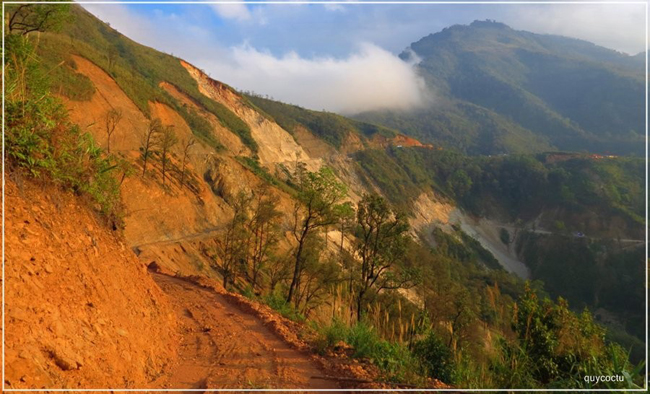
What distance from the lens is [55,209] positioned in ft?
16.3

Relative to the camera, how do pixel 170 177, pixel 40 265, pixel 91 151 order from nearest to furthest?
1. pixel 40 265
2. pixel 91 151
3. pixel 170 177

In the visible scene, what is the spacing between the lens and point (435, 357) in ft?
23.2

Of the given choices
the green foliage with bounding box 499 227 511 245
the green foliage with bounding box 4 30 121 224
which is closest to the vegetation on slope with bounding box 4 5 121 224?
the green foliage with bounding box 4 30 121 224

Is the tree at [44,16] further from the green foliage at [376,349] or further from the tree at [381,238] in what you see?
the tree at [381,238]

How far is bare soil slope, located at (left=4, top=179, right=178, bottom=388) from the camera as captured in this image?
3.51m

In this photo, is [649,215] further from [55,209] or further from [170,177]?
[55,209]

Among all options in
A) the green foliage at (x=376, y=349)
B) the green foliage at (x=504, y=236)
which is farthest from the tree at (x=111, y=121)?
the green foliage at (x=504, y=236)

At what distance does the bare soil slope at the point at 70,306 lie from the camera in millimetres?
3506

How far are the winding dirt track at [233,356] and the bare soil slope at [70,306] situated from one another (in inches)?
17.5

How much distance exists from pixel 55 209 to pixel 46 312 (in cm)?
171

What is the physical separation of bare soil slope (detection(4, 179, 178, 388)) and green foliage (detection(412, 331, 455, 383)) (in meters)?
4.44

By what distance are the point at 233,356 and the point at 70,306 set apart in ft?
8.63

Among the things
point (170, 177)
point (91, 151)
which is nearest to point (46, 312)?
point (91, 151)

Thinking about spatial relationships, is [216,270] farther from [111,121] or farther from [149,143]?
[111,121]
